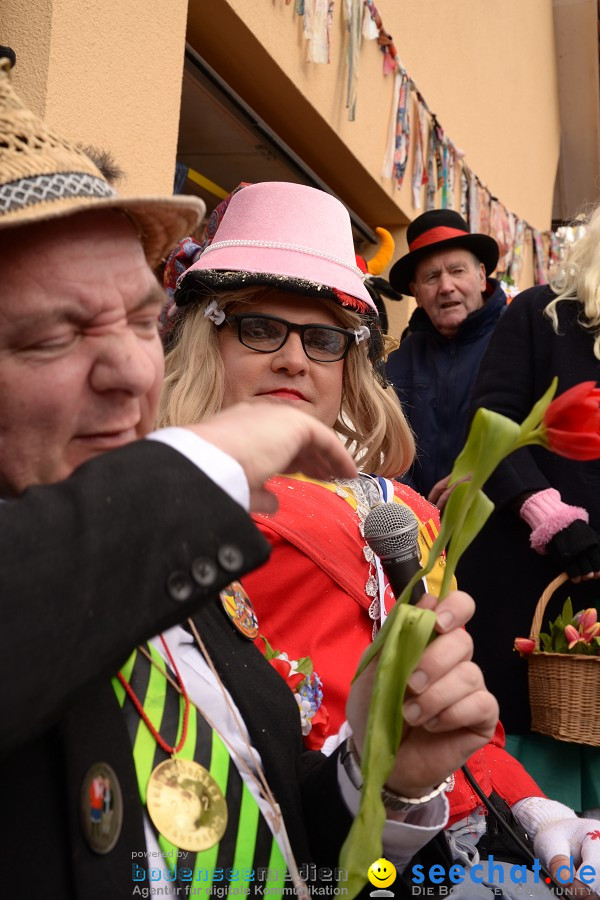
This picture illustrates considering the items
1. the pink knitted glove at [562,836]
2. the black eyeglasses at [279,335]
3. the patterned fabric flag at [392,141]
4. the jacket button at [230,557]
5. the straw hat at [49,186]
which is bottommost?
the pink knitted glove at [562,836]

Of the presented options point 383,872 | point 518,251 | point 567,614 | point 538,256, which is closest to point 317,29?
point 567,614

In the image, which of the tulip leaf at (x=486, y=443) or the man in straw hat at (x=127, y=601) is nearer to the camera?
the man in straw hat at (x=127, y=601)

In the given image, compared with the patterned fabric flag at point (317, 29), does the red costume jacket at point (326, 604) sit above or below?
below

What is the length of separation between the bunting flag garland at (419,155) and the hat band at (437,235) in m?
2.87

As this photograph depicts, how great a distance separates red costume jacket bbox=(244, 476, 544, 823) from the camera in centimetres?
190

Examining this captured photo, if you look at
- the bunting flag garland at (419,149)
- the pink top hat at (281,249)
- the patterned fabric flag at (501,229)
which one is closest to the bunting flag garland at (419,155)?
the bunting flag garland at (419,149)

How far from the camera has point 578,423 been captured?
0.96 meters

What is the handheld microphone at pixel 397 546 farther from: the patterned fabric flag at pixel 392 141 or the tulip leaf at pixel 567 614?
the patterned fabric flag at pixel 392 141

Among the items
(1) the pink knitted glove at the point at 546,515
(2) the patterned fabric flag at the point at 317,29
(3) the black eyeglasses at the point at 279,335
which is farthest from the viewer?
(2) the patterned fabric flag at the point at 317,29

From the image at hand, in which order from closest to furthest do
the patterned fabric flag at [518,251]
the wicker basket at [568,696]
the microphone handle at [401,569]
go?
the microphone handle at [401,569] → the wicker basket at [568,696] → the patterned fabric flag at [518,251]

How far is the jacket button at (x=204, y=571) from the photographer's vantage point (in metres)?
0.94

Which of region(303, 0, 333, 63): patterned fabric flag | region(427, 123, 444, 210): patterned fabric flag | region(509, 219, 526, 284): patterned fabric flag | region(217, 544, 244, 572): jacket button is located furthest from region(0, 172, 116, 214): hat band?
region(509, 219, 526, 284): patterned fabric flag

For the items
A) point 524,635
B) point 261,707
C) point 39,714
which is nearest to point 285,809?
point 261,707

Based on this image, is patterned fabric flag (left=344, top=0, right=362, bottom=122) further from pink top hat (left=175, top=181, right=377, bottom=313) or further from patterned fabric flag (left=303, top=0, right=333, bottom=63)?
pink top hat (left=175, top=181, right=377, bottom=313)
